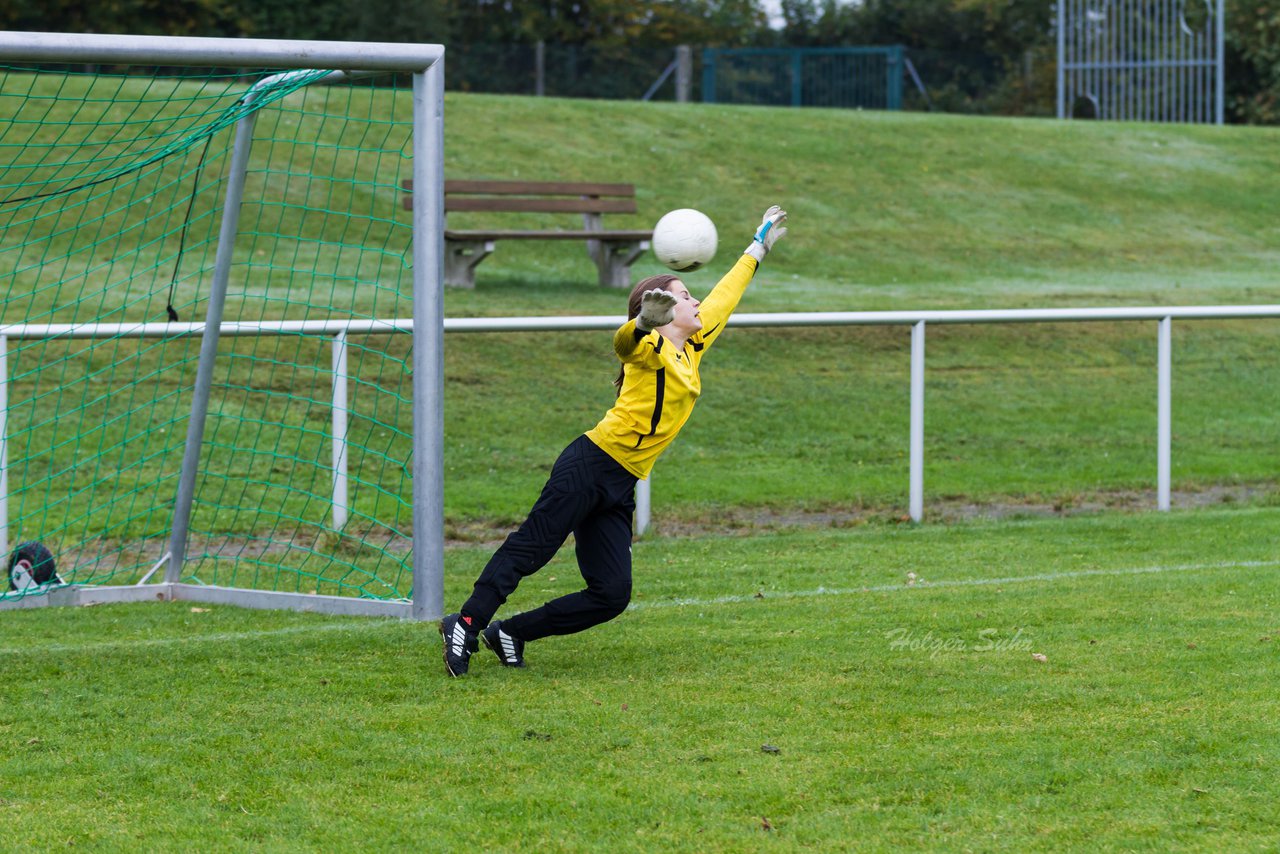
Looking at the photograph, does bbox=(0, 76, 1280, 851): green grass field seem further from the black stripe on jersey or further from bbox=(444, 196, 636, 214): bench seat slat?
the black stripe on jersey

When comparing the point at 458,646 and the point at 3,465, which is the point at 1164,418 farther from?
the point at 3,465

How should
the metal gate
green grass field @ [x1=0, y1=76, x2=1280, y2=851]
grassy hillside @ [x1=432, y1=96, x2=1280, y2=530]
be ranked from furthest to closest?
1. the metal gate
2. grassy hillside @ [x1=432, y1=96, x2=1280, y2=530]
3. green grass field @ [x1=0, y1=76, x2=1280, y2=851]

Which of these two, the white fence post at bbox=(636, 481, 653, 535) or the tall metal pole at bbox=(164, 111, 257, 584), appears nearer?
the tall metal pole at bbox=(164, 111, 257, 584)

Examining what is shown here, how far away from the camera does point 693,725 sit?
5.18 meters

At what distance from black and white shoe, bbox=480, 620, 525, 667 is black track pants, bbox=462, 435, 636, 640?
10cm

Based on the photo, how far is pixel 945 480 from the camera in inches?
438

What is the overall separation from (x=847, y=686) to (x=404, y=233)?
480 inches

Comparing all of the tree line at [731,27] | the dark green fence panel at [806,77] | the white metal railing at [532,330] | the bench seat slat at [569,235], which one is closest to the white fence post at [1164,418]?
the white metal railing at [532,330]

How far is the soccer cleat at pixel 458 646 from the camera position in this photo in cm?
582

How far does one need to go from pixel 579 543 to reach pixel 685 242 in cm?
127

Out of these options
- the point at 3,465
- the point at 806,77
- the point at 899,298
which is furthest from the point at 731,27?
the point at 3,465

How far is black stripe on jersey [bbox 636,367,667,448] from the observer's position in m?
5.76

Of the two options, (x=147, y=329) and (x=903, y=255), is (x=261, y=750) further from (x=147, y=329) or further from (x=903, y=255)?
(x=903, y=255)

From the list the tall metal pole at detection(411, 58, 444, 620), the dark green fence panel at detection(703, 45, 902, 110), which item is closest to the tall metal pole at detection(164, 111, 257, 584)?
the tall metal pole at detection(411, 58, 444, 620)
